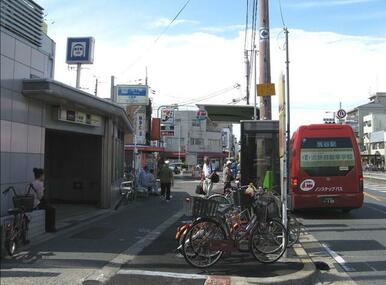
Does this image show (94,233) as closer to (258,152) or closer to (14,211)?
(14,211)

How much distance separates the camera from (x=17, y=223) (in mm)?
9672

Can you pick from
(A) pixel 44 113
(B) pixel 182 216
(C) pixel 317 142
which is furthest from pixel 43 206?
(C) pixel 317 142

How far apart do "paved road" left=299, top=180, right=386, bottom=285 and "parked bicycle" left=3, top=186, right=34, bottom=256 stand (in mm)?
5500

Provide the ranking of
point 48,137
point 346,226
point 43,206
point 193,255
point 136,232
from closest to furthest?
point 193,255 < point 43,206 < point 136,232 < point 346,226 < point 48,137

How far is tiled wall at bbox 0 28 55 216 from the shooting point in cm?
1030

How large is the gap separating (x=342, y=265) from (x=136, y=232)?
16.2 ft

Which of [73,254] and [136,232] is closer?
[73,254]

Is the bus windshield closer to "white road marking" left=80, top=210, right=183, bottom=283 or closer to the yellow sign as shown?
the yellow sign

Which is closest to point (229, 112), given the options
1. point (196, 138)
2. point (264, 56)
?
point (264, 56)

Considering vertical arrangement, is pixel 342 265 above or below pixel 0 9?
below

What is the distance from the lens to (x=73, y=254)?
9.46m

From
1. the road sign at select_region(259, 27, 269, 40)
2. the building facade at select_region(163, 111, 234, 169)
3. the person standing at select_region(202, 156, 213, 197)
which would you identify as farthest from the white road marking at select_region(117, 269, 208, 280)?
the building facade at select_region(163, 111, 234, 169)

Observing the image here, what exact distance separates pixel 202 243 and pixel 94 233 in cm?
413

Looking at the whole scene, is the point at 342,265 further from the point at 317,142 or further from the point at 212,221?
the point at 317,142
